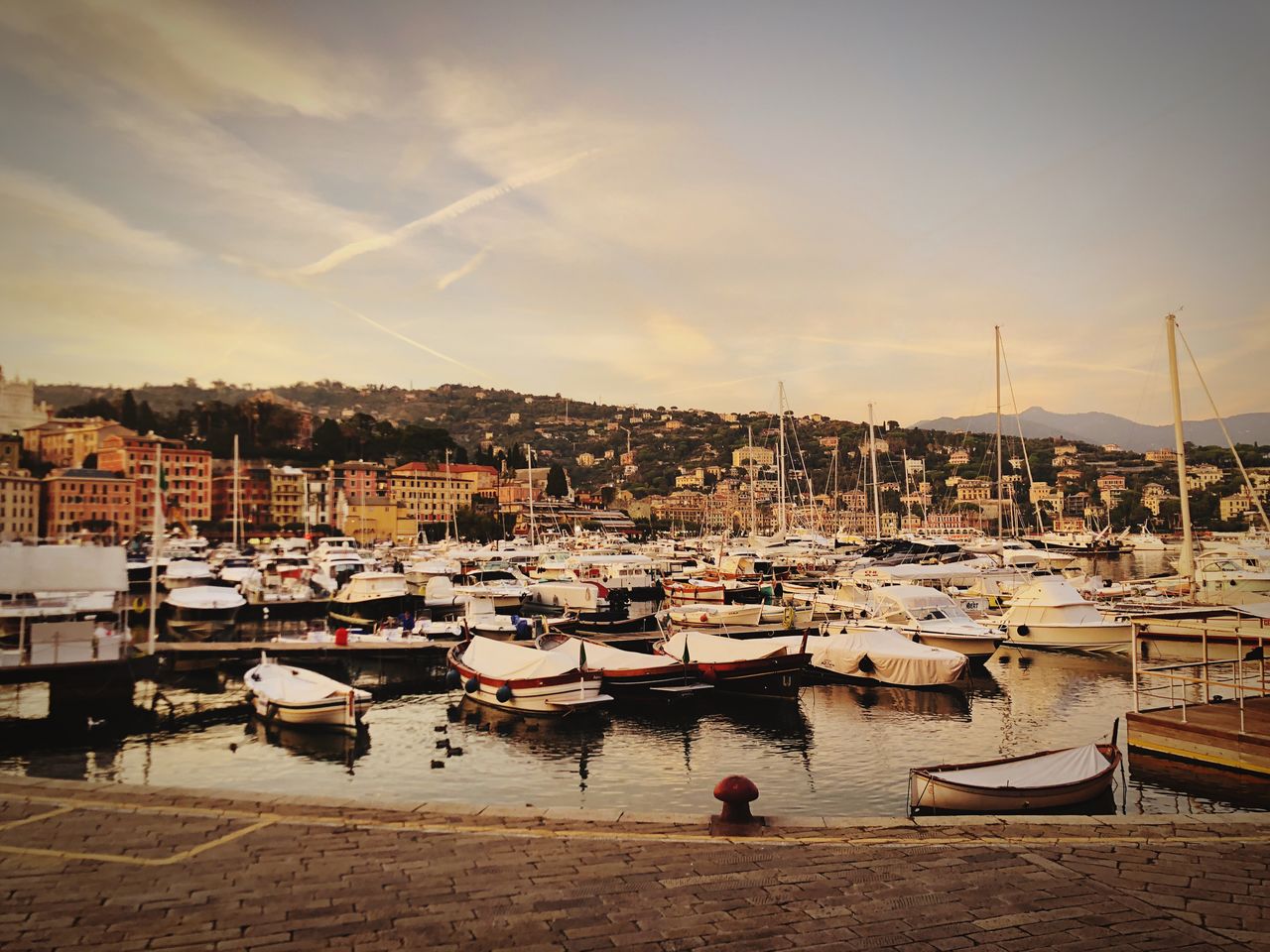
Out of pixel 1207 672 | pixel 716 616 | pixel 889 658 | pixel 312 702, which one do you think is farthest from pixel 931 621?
pixel 312 702

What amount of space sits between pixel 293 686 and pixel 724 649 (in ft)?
34.5

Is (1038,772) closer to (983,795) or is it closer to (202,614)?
(983,795)

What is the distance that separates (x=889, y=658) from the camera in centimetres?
2323

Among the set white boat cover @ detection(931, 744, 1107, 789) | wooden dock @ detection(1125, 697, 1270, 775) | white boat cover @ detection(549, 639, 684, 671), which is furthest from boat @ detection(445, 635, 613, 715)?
wooden dock @ detection(1125, 697, 1270, 775)

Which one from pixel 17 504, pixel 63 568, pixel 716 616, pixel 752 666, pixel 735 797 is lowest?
pixel 752 666

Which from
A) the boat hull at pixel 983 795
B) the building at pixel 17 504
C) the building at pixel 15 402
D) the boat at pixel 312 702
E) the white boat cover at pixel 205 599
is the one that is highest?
the building at pixel 15 402

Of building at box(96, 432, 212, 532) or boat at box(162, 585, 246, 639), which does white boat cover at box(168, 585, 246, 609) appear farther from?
building at box(96, 432, 212, 532)

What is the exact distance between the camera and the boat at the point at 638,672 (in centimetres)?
2150

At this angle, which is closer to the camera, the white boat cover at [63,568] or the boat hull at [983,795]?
the boat hull at [983,795]

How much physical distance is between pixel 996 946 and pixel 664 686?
1656cm

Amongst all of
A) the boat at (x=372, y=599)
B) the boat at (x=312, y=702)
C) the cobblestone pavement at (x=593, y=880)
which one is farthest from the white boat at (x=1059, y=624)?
the boat at (x=372, y=599)

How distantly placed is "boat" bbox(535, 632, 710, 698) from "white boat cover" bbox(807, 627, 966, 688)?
441 centimetres

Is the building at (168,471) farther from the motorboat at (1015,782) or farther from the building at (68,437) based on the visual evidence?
the motorboat at (1015,782)

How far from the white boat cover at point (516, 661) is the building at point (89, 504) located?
2136 inches
